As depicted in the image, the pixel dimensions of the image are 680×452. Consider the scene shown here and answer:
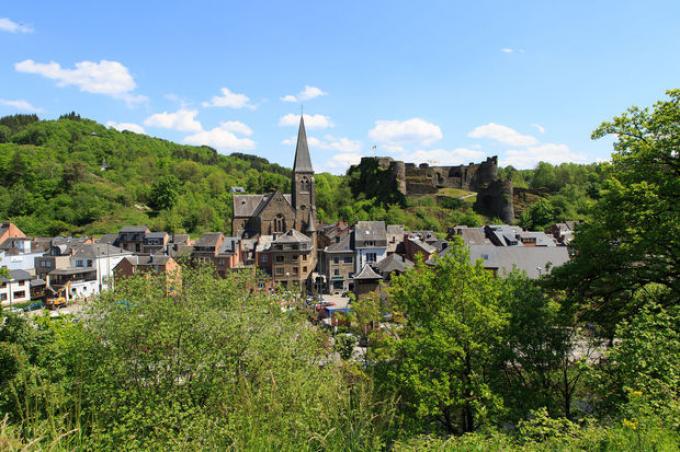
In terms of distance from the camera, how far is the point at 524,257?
37.0 meters

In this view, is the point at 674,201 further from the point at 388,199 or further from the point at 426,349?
the point at 388,199

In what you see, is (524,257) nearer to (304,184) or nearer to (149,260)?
(304,184)

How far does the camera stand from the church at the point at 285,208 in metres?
58.8

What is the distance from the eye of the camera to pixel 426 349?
12.4m

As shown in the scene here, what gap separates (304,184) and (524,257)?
31.6m

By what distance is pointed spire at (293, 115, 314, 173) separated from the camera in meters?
59.7

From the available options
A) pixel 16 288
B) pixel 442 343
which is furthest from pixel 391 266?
pixel 16 288

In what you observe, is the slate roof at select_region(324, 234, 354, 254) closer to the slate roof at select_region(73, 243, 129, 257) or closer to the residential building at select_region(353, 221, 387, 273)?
the residential building at select_region(353, 221, 387, 273)

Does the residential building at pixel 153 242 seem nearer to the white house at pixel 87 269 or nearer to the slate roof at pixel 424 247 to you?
the white house at pixel 87 269

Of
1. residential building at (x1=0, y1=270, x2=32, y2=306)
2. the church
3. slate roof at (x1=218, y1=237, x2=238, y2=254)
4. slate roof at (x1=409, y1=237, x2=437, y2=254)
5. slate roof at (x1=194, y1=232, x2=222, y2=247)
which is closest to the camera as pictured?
residential building at (x1=0, y1=270, x2=32, y2=306)

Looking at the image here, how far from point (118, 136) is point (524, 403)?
181 metres

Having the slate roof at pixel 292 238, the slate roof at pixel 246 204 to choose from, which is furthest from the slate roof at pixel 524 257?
the slate roof at pixel 246 204

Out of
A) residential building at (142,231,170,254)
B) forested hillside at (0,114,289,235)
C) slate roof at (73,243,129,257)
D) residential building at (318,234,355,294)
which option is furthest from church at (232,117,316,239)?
forested hillside at (0,114,289,235)

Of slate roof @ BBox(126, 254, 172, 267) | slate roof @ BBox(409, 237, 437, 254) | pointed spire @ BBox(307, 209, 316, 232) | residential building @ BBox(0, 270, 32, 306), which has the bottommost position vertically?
residential building @ BBox(0, 270, 32, 306)
